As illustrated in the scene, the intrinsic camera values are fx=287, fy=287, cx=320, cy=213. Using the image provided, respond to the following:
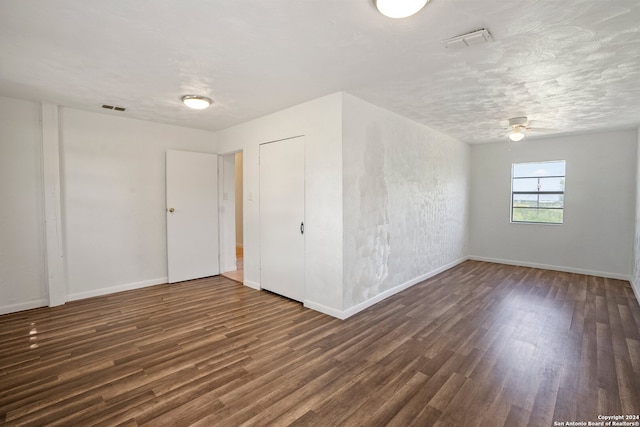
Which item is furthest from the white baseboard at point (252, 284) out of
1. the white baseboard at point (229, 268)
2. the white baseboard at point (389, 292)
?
the white baseboard at point (389, 292)

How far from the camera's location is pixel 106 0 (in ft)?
5.78

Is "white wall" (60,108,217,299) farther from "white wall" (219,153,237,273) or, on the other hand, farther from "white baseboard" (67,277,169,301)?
"white wall" (219,153,237,273)

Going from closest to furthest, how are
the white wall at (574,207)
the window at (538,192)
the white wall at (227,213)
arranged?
the white wall at (574,207) < the white wall at (227,213) < the window at (538,192)

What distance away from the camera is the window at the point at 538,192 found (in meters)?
5.85

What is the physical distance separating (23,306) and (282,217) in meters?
3.45

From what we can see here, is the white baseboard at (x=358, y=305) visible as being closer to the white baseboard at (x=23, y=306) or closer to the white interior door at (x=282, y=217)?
the white interior door at (x=282, y=217)

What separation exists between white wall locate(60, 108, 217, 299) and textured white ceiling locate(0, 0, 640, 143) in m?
0.51

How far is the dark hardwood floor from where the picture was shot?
192cm

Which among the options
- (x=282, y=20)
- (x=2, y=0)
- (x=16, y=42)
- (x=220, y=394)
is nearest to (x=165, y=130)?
(x=16, y=42)

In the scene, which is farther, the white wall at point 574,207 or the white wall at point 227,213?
the white wall at point 227,213

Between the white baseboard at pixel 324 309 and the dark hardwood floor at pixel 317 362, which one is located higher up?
the white baseboard at pixel 324 309

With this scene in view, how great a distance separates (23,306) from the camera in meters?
3.65

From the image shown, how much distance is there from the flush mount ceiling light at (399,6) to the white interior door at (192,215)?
13.5 ft

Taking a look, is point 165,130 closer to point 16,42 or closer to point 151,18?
point 16,42
